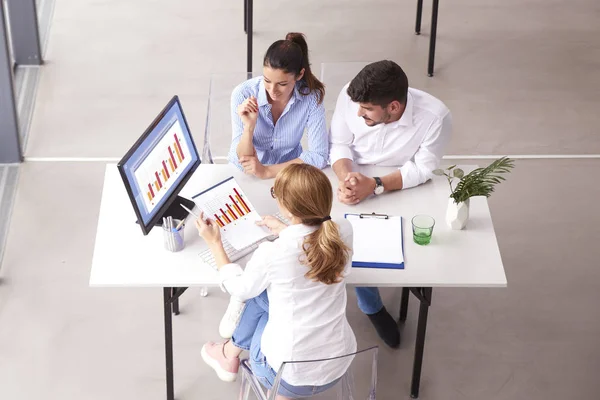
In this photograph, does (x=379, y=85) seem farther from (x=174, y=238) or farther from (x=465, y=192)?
(x=174, y=238)

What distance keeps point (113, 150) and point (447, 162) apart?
188cm

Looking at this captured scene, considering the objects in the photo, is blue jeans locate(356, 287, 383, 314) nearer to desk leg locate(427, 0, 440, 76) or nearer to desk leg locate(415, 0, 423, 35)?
desk leg locate(427, 0, 440, 76)

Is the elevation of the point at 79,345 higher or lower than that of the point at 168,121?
lower

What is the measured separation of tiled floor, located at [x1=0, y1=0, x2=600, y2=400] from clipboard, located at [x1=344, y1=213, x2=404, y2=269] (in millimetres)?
774

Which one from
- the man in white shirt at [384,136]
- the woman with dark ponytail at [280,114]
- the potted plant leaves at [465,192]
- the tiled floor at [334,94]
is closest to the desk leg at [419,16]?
the tiled floor at [334,94]

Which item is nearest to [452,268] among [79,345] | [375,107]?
[375,107]

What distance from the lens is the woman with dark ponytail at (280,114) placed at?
367 cm

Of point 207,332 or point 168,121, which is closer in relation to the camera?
point 168,121

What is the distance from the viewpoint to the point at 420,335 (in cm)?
360

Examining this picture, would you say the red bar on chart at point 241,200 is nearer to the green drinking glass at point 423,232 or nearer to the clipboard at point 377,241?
the clipboard at point 377,241

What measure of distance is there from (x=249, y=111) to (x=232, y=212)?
0.53 metres

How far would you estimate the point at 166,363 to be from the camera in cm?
360

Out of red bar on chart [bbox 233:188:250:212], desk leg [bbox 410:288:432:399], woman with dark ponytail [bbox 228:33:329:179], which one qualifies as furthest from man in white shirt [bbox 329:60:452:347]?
red bar on chart [bbox 233:188:250:212]

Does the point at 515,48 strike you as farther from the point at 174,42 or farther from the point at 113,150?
the point at 113,150
